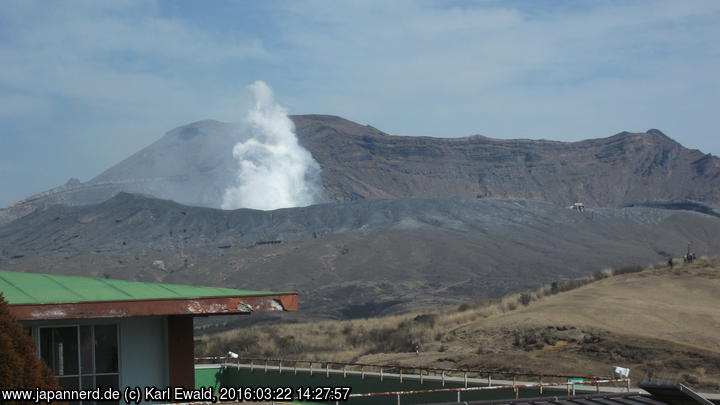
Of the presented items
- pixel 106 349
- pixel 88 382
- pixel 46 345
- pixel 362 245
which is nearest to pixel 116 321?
pixel 106 349

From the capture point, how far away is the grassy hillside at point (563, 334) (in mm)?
34322

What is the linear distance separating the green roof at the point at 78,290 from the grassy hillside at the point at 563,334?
54.4 feet

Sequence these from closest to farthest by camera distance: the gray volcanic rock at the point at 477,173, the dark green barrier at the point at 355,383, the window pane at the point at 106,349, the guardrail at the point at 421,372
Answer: the window pane at the point at 106,349
the dark green barrier at the point at 355,383
the guardrail at the point at 421,372
the gray volcanic rock at the point at 477,173

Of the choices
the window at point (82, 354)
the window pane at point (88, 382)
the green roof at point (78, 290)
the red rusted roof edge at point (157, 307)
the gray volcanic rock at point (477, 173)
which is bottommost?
the window pane at point (88, 382)

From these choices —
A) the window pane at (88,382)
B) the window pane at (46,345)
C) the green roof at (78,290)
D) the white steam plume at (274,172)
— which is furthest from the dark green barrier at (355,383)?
the white steam plume at (274,172)

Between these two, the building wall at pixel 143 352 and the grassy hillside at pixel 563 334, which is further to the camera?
the grassy hillside at pixel 563 334

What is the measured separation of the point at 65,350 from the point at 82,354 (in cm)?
31

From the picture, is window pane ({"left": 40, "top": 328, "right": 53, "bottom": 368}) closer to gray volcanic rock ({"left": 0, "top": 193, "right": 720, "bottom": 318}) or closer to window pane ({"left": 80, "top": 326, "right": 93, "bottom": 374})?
window pane ({"left": 80, "top": 326, "right": 93, "bottom": 374})

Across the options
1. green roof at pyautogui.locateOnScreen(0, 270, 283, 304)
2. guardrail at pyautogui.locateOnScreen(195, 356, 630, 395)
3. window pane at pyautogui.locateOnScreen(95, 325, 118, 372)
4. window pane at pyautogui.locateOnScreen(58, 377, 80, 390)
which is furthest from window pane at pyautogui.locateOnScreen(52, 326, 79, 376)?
guardrail at pyautogui.locateOnScreen(195, 356, 630, 395)

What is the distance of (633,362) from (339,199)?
124125 millimetres

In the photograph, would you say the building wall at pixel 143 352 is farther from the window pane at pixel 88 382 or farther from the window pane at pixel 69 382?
the window pane at pixel 69 382

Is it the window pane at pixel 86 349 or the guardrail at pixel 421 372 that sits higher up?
the window pane at pixel 86 349

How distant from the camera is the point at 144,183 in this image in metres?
180

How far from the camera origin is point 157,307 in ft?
55.5
